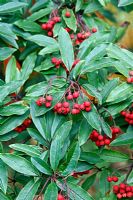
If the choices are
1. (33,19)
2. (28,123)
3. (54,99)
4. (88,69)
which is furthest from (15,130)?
(33,19)

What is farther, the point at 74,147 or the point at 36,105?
the point at 36,105

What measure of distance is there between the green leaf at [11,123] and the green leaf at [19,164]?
0.45ft

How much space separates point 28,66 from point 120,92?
414 millimetres

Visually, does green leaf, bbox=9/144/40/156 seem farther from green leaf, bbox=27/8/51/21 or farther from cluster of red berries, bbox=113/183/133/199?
green leaf, bbox=27/8/51/21

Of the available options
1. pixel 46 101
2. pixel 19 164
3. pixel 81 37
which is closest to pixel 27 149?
pixel 19 164

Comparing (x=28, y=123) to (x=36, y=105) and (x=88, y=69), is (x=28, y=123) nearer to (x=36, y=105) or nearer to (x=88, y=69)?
(x=36, y=105)

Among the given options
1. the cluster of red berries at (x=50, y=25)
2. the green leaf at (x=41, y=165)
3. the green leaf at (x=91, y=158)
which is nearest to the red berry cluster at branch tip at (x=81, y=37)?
the cluster of red berries at (x=50, y=25)

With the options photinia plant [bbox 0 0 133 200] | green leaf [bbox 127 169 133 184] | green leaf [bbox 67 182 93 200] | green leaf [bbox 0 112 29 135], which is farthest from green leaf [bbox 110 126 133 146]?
green leaf [bbox 0 112 29 135]

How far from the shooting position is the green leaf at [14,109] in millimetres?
1584

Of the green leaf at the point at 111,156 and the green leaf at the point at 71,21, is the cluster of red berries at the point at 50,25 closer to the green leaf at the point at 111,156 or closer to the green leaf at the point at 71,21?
the green leaf at the point at 71,21

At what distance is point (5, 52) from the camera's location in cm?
177

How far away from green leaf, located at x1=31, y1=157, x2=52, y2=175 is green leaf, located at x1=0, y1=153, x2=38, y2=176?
0.04 m

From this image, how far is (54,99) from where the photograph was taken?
1554 millimetres

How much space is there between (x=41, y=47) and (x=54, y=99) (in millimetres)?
391
